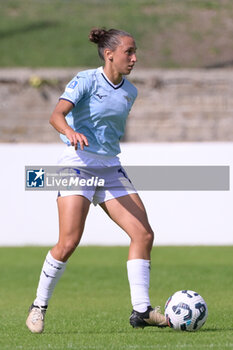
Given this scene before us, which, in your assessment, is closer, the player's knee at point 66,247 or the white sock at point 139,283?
the player's knee at point 66,247

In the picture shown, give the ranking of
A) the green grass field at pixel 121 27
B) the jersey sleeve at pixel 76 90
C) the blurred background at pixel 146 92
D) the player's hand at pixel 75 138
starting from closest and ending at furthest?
the player's hand at pixel 75 138, the jersey sleeve at pixel 76 90, the blurred background at pixel 146 92, the green grass field at pixel 121 27

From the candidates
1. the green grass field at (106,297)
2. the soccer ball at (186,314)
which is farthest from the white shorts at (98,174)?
the green grass field at (106,297)

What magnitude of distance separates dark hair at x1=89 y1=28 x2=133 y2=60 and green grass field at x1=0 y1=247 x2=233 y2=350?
2.19 m

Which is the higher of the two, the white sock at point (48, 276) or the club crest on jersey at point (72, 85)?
the club crest on jersey at point (72, 85)

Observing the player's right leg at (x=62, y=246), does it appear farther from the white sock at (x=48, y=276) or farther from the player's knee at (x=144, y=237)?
the player's knee at (x=144, y=237)

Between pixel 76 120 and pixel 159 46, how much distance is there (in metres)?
24.6

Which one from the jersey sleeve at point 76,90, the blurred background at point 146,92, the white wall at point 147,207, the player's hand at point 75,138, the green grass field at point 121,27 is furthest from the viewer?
the green grass field at point 121,27

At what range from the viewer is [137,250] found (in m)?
6.68

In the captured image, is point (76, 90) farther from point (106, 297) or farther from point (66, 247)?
point (106, 297)

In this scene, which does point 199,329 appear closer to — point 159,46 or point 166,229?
point 166,229

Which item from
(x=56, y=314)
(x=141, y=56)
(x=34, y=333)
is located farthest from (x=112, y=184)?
(x=141, y=56)

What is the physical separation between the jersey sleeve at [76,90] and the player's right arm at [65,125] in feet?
0.12

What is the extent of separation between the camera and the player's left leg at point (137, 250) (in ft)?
21.7

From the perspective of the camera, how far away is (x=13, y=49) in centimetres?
3067
